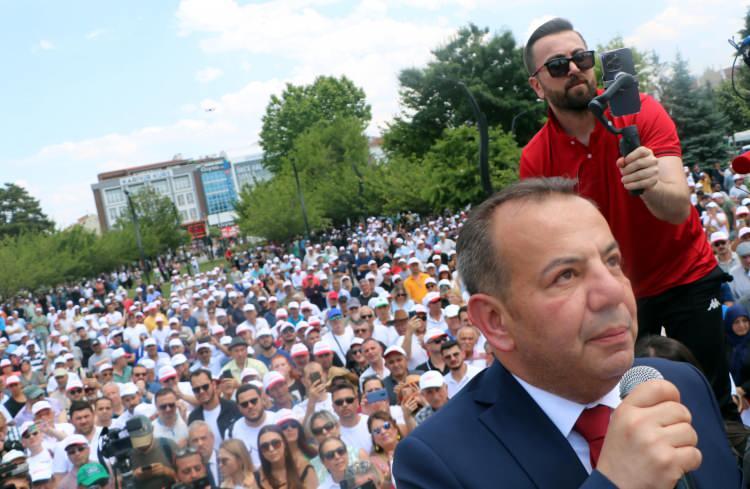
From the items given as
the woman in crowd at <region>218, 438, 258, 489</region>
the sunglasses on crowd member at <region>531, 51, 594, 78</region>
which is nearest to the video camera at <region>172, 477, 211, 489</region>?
the woman in crowd at <region>218, 438, 258, 489</region>

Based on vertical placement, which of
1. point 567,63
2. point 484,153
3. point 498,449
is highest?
point 484,153

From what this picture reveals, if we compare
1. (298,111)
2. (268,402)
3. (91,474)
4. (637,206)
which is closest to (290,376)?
(268,402)

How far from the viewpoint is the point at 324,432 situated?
21.7 feet

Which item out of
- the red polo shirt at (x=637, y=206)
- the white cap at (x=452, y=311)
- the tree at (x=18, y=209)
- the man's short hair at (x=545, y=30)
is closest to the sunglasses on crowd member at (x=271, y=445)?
the white cap at (x=452, y=311)

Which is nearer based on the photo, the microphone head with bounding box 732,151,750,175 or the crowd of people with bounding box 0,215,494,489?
the microphone head with bounding box 732,151,750,175

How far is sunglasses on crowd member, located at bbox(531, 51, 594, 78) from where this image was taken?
8.13ft

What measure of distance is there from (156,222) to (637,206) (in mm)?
73564

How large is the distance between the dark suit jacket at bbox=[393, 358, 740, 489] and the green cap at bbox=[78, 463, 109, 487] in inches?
264

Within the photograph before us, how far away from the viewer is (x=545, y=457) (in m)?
1.50

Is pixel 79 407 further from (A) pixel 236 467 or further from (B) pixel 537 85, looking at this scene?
(B) pixel 537 85

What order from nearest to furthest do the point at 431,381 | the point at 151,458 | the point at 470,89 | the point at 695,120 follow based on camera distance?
the point at 431,381, the point at 151,458, the point at 695,120, the point at 470,89

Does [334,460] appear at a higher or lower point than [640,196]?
lower

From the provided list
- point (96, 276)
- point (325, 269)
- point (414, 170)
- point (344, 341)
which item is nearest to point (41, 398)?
point (344, 341)

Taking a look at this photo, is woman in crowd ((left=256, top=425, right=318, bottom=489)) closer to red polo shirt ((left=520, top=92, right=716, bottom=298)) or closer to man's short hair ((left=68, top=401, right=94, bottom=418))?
man's short hair ((left=68, top=401, right=94, bottom=418))
